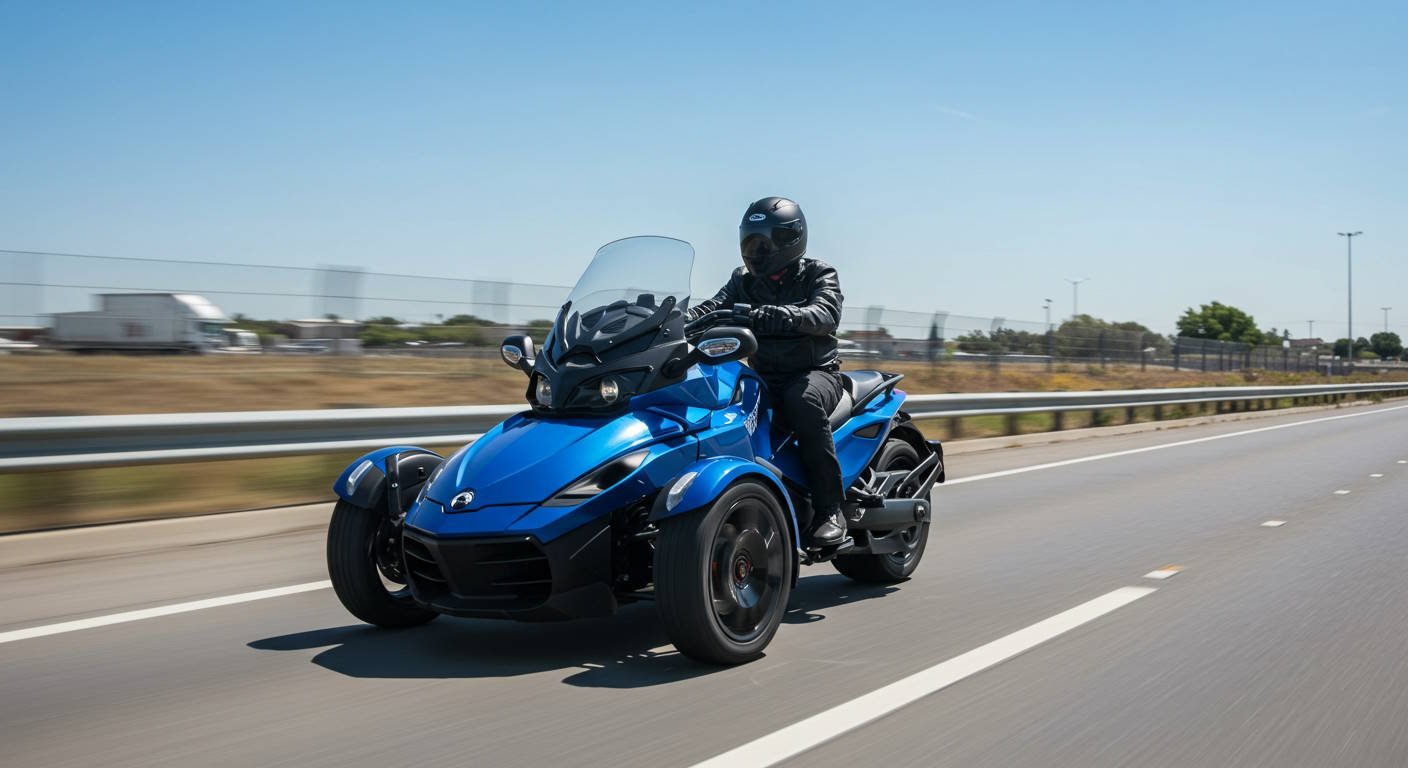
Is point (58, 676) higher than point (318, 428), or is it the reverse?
point (318, 428)

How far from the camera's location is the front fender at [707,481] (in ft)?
14.4

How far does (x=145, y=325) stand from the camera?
496 inches

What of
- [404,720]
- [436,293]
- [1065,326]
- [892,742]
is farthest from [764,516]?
[1065,326]

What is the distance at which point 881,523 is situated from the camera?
6.01m

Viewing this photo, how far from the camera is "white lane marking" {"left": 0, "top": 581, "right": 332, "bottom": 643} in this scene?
512 cm

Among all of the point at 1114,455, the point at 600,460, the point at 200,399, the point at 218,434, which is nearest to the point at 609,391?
the point at 600,460

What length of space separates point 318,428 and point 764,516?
4.80 metres

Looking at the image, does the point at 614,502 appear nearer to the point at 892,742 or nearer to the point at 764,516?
the point at 764,516

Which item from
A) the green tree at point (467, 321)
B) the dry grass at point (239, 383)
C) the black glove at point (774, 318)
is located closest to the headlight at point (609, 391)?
the black glove at point (774, 318)

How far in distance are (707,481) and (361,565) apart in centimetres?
152

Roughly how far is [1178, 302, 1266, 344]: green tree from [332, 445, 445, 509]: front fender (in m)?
141

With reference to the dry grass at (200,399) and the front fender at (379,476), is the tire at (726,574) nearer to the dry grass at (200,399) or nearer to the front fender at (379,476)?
the front fender at (379,476)

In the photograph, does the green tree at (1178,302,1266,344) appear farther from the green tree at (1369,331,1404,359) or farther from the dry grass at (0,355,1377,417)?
the dry grass at (0,355,1377,417)

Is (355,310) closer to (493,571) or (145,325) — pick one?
(145,325)
